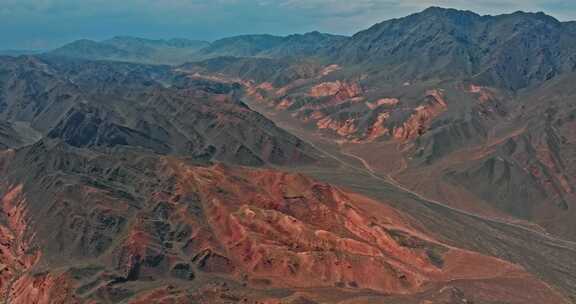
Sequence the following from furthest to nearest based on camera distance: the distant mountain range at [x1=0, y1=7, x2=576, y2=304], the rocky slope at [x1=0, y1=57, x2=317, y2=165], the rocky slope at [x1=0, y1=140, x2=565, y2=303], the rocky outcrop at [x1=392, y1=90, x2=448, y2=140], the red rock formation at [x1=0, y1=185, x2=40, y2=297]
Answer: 1. the rocky outcrop at [x1=392, y1=90, x2=448, y2=140]
2. the rocky slope at [x1=0, y1=57, x2=317, y2=165]
3. the red rock formation at [x1=0, y1=185, x2=40, y2=297]
4. the distant mountain range at [x1=0, y1=7, x2=576, y2=304]
5. the rocky slope at [x1=0, y1=140, x2=565, y2=303]

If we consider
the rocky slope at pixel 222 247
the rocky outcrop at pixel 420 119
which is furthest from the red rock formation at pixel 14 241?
the rocky outcrop at pixel 420 119

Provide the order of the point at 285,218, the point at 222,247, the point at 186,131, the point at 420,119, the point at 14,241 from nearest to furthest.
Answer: the point at 222,247
the point at 285,218
the point at 14,241
the point at 186,131
the point at 420,119

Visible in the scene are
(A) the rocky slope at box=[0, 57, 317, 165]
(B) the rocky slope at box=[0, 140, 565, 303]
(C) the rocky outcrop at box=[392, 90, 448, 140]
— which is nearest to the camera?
(B) the rocky slope at box=[0, 140, 565, 303]

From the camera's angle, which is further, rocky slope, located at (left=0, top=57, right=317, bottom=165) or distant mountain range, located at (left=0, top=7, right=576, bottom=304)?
rocky slope, located at (left=0, top=57, right=317, bottom=165)

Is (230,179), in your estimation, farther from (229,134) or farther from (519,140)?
(519,140)

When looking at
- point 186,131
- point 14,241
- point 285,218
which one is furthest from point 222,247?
point 186,131

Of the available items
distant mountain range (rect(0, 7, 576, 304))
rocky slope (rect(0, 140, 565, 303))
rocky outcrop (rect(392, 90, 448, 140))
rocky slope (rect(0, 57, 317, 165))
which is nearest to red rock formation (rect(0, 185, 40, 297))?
rocky slope (rect(0, 140, 565, 303))

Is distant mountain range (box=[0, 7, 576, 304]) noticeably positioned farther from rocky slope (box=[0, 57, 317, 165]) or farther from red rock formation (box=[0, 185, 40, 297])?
rocky slope (box=[0, 57, 317, 165])

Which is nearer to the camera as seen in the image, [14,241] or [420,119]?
[14,241]

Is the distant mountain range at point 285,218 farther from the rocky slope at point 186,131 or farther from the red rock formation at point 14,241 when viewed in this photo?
the rocky slope at point 186,131

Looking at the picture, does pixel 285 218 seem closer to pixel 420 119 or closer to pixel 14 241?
pixel 14 241

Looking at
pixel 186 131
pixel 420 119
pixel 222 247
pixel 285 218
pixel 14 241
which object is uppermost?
pixel 420 119

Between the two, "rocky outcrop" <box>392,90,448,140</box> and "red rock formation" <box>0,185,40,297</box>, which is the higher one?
"rocky outcrop" <box>392,90,448,140</box>

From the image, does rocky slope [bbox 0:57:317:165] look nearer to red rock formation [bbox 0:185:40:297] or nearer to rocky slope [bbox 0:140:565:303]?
red rock formation [bbox 0:185:40:297]
